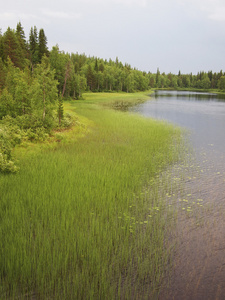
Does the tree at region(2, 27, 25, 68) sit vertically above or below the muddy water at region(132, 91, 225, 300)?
above

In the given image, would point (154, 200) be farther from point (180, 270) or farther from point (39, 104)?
point (39, 104)

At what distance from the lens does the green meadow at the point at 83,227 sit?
6.68 metres

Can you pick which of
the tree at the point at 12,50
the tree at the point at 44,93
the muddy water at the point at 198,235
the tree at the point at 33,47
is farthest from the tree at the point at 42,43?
the muddy water at the point at 198,235

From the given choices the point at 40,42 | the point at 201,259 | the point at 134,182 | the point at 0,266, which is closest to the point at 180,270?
the point at 201,259

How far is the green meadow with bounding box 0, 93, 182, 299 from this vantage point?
6676 mm

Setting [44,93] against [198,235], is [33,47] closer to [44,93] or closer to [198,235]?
[44,93]

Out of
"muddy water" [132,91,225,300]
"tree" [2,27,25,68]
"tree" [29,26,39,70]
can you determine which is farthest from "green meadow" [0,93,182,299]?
"tree" [29,26,39,70]

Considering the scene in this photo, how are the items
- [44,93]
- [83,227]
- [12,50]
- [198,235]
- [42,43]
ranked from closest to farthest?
[83,227] < [198,235] < [44,93] < [12,50] < [42,43]

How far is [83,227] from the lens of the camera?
357 inches

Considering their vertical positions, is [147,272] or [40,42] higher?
[40,42]

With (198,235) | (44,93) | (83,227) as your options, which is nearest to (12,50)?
(44,93)

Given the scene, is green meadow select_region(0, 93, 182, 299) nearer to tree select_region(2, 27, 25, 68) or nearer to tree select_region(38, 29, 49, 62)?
tree select_region(2, 27, 25, 68)

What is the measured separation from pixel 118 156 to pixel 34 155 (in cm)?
616

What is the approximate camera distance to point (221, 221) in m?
10.5
